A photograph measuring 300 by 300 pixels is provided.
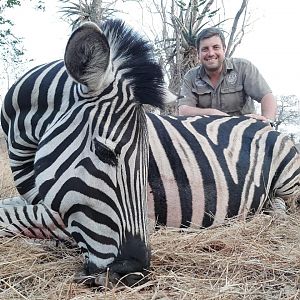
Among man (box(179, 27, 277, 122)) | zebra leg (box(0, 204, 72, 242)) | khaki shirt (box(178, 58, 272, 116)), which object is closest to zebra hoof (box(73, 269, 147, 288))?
zebra leg (box(0, 204, 72, 242))

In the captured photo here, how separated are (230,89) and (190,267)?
8.60 feet

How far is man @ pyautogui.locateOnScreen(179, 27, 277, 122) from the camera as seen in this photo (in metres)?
4.17

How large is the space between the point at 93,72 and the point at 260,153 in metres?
1.64

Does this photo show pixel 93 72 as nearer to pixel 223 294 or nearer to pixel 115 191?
pixel 115 191

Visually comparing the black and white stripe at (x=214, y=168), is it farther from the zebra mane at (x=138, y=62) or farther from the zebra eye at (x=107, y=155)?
the zebra eye at (x=107, y=155)

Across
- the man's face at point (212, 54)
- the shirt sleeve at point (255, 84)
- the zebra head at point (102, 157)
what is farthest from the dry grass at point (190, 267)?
the man's face at point (212, 54)

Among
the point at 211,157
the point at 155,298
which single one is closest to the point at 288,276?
the point at 155,298

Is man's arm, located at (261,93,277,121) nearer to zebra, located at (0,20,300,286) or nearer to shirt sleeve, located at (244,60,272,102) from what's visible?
shirt sleeve, located at (244,60,272,102)

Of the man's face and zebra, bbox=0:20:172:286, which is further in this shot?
the man's face

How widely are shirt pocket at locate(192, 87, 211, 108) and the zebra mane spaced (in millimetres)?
2338

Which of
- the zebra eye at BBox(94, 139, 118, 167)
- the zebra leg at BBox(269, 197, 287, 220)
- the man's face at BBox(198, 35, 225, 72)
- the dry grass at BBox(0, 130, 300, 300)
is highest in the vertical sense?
the man's face at BBox(198, 35, 225, 72)

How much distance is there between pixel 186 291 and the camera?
1.60 metres

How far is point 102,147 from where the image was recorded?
1.71 metres

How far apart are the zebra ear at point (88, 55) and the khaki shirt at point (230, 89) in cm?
246
